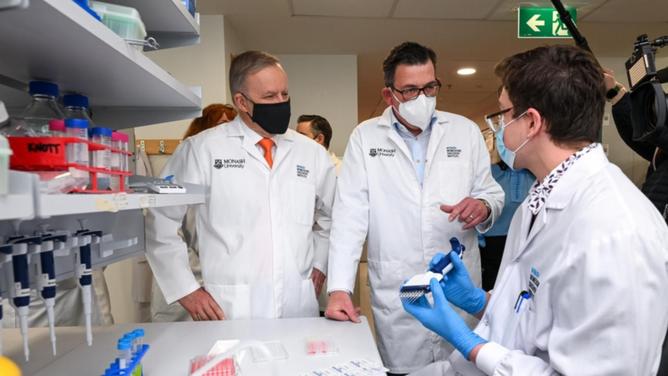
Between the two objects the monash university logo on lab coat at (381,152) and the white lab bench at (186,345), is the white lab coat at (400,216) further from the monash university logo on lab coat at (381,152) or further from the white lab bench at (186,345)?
the white lab bench at (186,345)

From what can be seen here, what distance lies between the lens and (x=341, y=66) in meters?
4.84

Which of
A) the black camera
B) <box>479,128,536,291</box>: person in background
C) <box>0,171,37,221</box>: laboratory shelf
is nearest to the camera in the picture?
<box>0,171,37,221</box>: laboratory shelf

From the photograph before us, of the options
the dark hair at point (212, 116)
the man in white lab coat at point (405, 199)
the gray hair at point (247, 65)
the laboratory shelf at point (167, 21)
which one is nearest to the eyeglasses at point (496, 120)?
the man in white lab coat at point (405, 199)

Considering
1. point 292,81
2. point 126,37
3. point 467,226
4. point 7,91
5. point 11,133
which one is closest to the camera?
point 11,133

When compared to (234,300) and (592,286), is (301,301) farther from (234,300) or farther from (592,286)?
(592,286)

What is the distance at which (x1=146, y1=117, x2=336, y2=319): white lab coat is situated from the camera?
5.11ft

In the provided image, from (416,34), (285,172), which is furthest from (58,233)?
(416,34)

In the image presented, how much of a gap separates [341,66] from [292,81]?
58cm

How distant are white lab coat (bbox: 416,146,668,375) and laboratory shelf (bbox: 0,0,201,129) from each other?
3.30 feet

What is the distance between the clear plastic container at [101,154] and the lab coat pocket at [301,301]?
0.89m

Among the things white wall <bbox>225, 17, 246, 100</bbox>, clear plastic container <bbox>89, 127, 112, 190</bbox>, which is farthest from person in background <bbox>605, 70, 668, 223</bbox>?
white wall <bbox>225, 17, 246, 100</bbox>

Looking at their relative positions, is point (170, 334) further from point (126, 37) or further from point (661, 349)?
point (661, 349)

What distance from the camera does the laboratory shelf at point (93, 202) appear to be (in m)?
0.53

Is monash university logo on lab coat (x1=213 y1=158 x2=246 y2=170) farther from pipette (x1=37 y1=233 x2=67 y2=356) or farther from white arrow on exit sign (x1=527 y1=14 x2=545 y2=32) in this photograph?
white arrow on exit sign (x1=527 y1=14 x2=545 y2=32)
